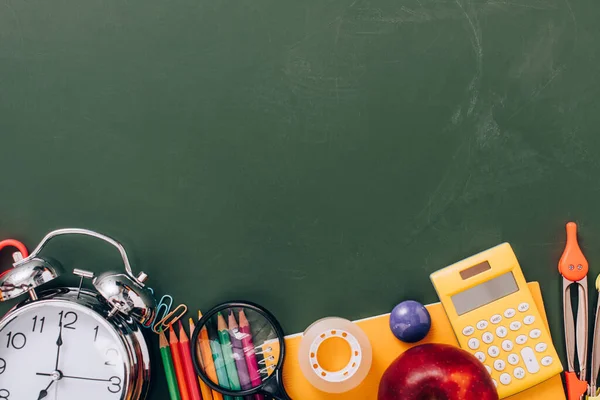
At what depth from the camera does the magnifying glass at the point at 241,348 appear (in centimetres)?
96

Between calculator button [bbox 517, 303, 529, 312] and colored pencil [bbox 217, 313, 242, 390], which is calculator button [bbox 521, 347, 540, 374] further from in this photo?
colored pencil [bbox 217, 313, 242, 390]

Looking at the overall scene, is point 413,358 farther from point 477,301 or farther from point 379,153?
point 379,153

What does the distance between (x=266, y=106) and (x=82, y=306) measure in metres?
0.42

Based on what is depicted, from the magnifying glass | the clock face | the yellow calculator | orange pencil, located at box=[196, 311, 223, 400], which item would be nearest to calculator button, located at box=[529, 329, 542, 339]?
the yellow calculator

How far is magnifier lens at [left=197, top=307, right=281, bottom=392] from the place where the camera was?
0.97m

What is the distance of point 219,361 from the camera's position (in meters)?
0.97

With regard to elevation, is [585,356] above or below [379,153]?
below

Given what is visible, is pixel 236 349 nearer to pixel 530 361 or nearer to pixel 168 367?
pixel 168 367

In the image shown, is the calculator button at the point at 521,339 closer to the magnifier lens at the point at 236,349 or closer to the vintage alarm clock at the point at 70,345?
the magnifier lens at the point at 236,349

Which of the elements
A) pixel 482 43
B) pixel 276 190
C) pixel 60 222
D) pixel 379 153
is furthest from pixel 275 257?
pixel 482 43

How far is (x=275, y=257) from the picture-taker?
100 centimetres

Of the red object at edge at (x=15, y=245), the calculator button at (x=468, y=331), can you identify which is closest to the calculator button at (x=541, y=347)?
the calculator button at (x=468, y=331)

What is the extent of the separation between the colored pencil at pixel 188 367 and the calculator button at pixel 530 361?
516 millimetres

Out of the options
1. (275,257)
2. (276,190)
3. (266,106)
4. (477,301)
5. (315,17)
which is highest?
(315,17)
